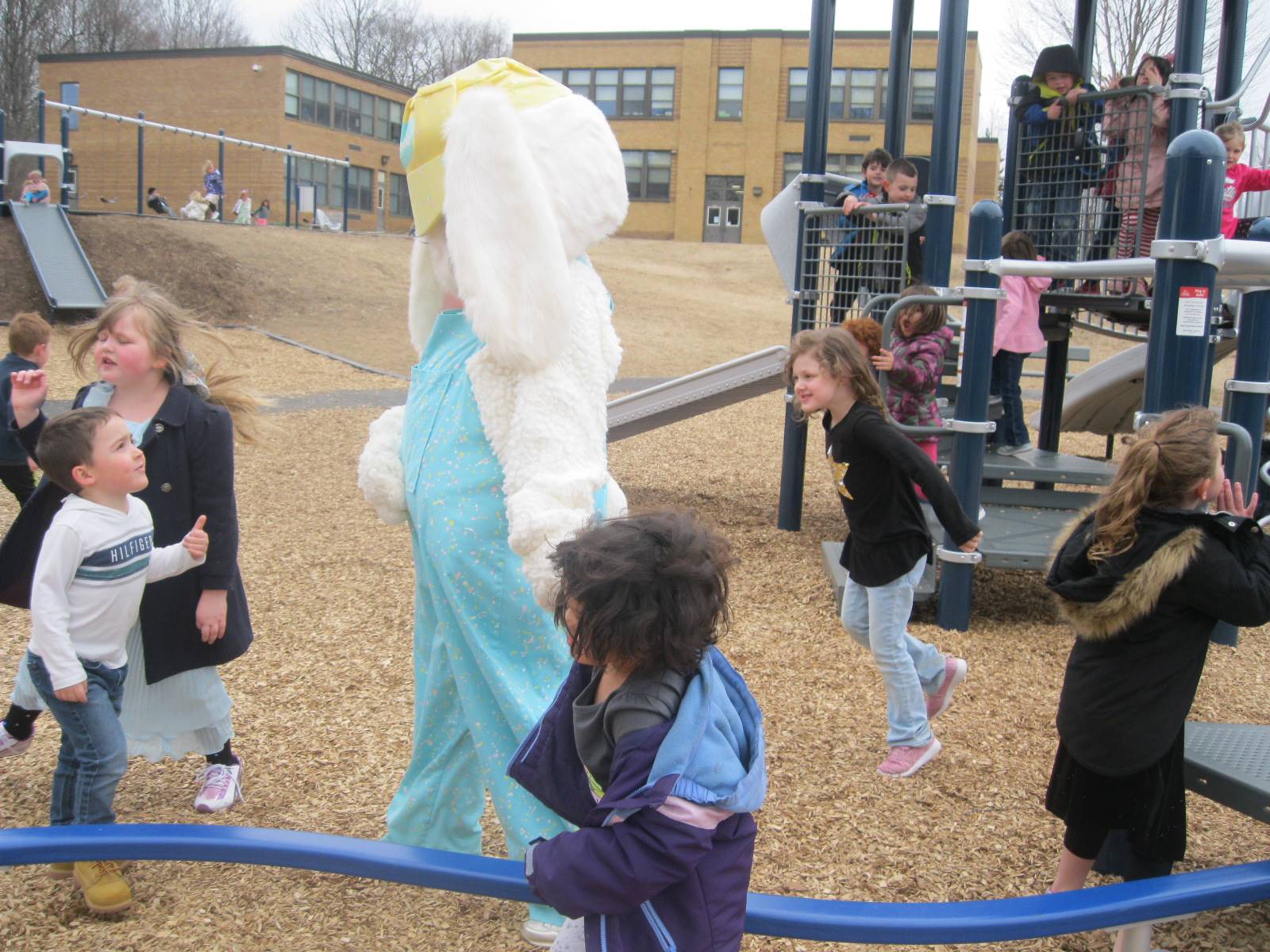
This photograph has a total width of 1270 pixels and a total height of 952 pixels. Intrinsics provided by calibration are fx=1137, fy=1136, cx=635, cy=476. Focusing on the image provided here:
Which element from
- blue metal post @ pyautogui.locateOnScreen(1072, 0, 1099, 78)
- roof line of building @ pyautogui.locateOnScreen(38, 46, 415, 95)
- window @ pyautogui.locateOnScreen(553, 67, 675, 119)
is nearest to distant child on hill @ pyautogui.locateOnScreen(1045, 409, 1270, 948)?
blue metal post @ pyautogui.locateOnScreen(1072, 0, 1099, 78)

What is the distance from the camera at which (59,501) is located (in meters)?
2.88

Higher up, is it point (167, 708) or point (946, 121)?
point (946, 121)

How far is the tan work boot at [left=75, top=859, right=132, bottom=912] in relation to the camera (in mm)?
2699

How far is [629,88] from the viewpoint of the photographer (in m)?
41.6

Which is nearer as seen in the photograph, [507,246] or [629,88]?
[507,246]

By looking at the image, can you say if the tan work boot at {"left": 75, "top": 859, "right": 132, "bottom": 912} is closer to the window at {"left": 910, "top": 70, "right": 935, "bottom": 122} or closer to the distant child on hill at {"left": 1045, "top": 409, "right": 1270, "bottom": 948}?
the distant child on hill at {"left": 1045, "top": 409, "right": 1270, "bottom": 948}

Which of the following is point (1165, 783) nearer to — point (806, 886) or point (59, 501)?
point (806, 886)

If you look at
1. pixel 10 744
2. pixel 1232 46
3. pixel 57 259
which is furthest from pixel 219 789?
pixel 57 259

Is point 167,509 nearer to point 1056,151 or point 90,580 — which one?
point 90,580

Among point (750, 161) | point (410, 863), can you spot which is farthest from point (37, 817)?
point (750, 161)

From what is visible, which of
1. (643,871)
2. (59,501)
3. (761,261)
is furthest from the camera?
(761,261)

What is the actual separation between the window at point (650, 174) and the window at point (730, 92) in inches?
98.8

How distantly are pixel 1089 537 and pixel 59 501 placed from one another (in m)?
A: 2.51

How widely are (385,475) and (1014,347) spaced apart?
4.83m
